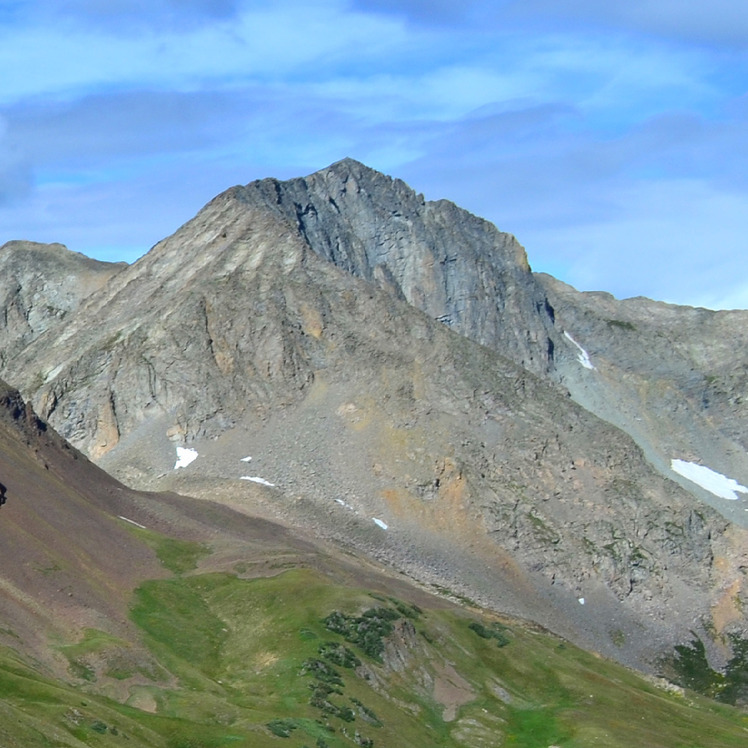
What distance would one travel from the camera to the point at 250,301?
7416 inches

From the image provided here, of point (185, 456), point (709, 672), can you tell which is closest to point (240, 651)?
point (709, 672)

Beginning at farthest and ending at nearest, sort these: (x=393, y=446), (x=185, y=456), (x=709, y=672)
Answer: (x=393, y=446)
(x=185, y=456)
(x=709, y=672)

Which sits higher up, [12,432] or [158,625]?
[12,432]

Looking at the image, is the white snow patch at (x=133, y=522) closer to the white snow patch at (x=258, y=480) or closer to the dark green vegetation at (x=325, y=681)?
the dark green vegetation at (x=325, y=681)

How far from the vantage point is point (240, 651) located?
287ft

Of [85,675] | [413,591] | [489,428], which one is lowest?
[85,675]

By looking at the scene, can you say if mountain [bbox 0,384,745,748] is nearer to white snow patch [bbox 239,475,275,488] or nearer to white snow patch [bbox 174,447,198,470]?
white snow patch [bbox 239,475,275,488]

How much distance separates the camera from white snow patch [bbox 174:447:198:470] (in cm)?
16138

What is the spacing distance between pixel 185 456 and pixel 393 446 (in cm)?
2511

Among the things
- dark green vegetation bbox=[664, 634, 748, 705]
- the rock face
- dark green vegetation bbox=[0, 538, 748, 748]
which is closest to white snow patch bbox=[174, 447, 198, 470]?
the rock face

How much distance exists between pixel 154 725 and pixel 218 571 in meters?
38.6

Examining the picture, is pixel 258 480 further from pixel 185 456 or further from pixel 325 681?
pixel 325 681

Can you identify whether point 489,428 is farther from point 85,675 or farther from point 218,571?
point 85,675

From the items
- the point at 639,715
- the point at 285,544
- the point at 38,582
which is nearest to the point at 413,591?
the point at 285,544
